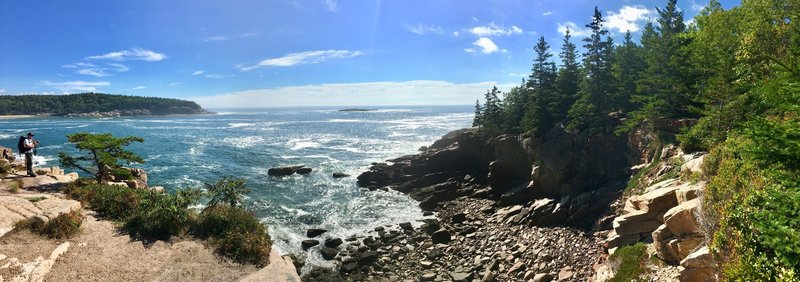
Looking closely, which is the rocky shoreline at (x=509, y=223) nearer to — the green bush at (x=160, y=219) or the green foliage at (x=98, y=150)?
the green bush at (x=160, y=219)

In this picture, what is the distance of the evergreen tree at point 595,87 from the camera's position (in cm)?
3653

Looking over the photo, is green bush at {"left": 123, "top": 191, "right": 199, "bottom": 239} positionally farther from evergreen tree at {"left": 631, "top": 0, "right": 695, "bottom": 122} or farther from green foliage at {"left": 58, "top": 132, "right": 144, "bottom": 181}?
evergreen tree at {"left": 631, "top": 0, "right": 695, "bottom": 122}

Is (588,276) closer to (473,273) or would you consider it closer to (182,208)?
(473,273)

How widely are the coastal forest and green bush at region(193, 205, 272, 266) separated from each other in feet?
54.0

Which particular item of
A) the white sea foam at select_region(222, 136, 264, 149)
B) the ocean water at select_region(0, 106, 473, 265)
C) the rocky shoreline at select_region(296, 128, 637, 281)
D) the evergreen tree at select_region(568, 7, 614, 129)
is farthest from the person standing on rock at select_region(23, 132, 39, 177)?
the white sea foam at select_region(222, 136, 264, 149)

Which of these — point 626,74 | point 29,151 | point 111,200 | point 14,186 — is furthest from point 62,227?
point 626,74

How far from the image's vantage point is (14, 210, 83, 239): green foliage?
14438mm

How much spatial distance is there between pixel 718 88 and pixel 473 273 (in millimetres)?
18994

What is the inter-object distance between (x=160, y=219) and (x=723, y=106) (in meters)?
30.4

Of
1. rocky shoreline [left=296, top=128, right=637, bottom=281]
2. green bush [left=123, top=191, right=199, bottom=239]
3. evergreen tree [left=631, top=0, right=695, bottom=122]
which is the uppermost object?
evergreen tree [left=631, top=0, right=695, bottom=122]

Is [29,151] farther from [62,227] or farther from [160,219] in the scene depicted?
[160,219]

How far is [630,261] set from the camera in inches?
632

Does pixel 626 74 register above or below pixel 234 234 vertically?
above

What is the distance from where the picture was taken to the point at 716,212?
11.8 m
